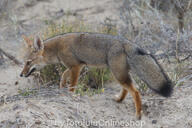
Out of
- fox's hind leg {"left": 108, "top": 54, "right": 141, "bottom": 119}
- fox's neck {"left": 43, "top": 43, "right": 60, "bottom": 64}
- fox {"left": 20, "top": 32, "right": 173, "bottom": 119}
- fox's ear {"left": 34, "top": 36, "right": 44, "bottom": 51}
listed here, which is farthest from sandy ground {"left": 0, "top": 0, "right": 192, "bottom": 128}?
fox's ear {"left": 34, "top": 36, "right": 44, "bottom": 51}

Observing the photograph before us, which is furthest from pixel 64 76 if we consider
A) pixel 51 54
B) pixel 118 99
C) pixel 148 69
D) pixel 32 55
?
pixel 148 69

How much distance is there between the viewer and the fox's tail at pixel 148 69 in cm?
450

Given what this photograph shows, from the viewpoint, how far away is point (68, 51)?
17.4ft

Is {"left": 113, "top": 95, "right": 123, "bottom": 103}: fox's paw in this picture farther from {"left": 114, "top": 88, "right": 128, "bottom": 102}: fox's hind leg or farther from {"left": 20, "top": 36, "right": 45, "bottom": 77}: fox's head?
{"left": 20, "top": 36, "right": 45, "bottom": 77}: fox's head

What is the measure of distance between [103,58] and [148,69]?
804 millimetres

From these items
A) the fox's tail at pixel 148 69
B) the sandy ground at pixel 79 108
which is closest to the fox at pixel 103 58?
the fox's tail at pixel 148 69

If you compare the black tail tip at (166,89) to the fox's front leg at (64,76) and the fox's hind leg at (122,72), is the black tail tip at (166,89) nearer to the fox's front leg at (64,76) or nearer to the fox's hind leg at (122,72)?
the fox's hind leg at (122,72)

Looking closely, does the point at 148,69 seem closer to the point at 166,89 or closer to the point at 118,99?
the point at 166,89

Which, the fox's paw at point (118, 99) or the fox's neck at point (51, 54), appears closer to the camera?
the fox's paw at point (118, 99)

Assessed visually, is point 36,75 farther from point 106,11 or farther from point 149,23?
point 106,11

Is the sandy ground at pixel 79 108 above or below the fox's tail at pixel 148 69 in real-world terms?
below

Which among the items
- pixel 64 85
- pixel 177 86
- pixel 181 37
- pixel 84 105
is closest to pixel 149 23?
pixel 181 37

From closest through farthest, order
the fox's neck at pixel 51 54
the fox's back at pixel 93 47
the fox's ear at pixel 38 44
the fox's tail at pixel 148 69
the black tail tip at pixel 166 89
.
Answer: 1. the black tail tip at pixel 166 89
2. the fox's tail at pixel 148 69
3. the fox's back at pixel 93 47
4. the fox's ear at pixel 38 44
5. the fox's neck at pixel 51 54

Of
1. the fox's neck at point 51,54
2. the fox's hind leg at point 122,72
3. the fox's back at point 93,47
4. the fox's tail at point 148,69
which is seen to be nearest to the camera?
the fox's tail at point 148,69
